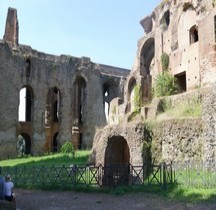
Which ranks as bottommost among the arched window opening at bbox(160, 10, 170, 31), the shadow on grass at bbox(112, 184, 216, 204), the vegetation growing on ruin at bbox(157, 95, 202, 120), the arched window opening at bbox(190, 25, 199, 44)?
the shadow on grass at bbox(112, 184, 216, 204)

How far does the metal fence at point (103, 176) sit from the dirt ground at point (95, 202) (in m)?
1.00

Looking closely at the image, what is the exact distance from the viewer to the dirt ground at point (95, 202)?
1085 cm

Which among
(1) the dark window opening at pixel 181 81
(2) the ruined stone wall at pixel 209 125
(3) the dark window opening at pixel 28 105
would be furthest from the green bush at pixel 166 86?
(3) the dark window opening at pixel 28 105

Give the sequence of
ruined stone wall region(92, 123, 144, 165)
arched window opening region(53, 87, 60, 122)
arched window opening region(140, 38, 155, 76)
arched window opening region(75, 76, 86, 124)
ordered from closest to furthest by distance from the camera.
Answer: ruined stone wall region(92, 123, 144, 165) → arched window opening region(140, 38, 155, 76) → arched window opening region(75, 76, 86, 124) → arched window opening region(53, 87, 60, 122)

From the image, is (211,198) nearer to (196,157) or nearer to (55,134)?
(196,157)

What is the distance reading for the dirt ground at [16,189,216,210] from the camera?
10848 mm

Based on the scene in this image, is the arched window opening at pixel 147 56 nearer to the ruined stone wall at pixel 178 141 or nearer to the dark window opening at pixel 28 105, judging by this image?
the dark window opening at pixel 28 105

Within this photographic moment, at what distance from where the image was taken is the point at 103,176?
15508 mm

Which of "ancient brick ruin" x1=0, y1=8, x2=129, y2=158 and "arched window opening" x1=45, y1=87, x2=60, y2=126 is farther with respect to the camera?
"arched window opening" x1=45, y1=87, x2=60, y2=126

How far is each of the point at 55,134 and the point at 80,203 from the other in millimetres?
25712

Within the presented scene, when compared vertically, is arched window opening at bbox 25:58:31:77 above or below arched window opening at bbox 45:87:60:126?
above

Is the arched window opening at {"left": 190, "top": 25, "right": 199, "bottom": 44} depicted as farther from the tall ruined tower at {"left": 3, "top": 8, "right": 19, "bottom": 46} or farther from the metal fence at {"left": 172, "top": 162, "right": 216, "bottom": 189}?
the tall ruined tower at {"left": 3, "top": 8, "right": 19, "bottom": 46}

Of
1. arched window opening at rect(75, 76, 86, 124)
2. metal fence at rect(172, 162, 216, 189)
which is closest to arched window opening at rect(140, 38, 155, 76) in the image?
arched window opening at rect(75, 76, 86, 124)

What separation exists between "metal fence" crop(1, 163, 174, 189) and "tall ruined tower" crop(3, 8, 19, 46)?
21.9 m
